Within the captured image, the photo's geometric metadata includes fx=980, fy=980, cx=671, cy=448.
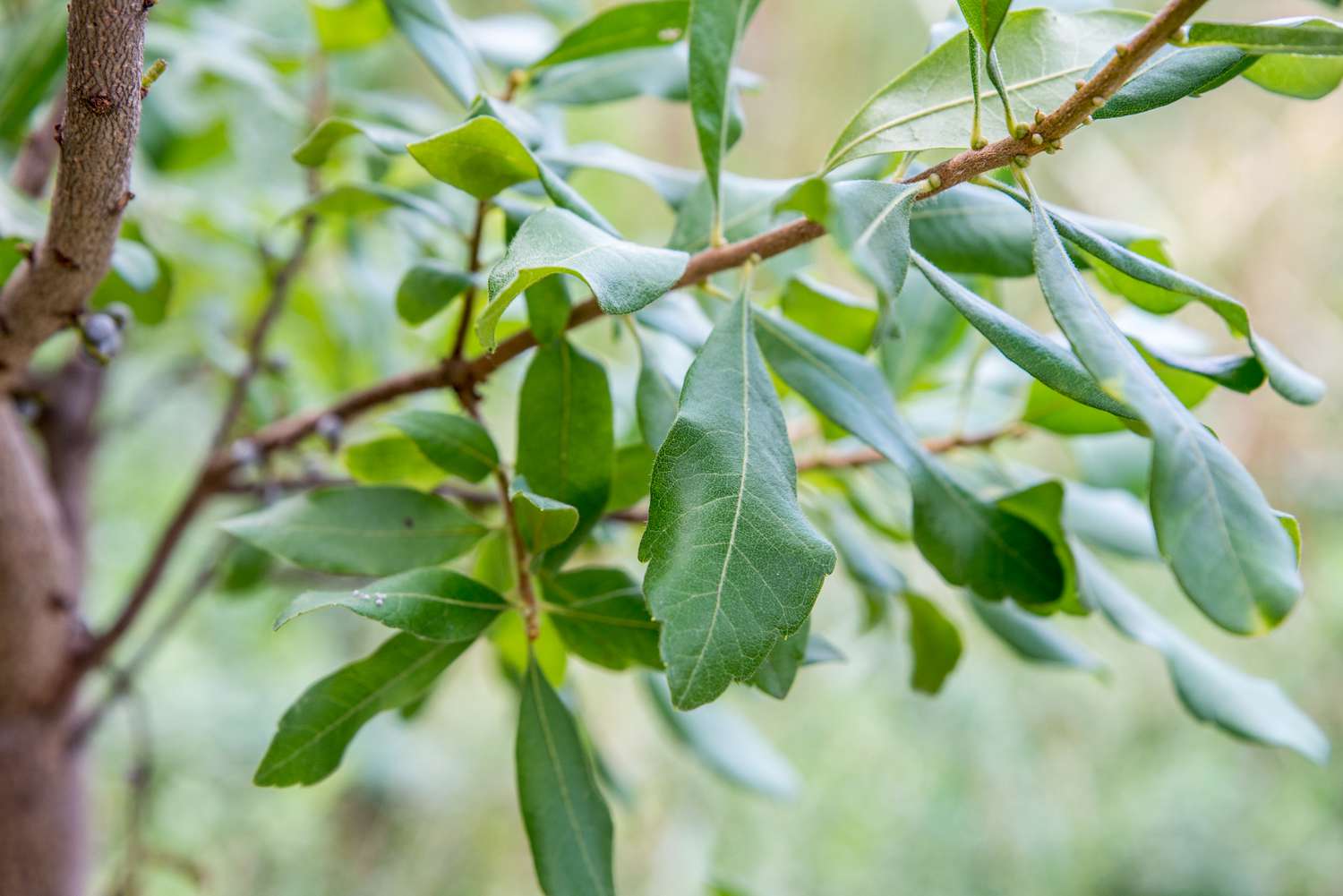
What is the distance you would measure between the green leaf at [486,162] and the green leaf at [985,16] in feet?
0.48

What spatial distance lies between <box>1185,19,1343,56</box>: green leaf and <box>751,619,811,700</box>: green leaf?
22 cm

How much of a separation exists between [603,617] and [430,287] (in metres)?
0.17

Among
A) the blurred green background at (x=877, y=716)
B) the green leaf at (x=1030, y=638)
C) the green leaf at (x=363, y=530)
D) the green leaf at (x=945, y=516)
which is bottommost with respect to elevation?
the blurred green background at (x=877, y=716)

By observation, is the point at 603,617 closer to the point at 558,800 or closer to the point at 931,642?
the point at 558,800

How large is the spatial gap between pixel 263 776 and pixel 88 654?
34 centimetres

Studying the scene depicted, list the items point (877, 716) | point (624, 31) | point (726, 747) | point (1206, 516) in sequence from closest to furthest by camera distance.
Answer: point (1206, 516)
point (624, 31)
point (726, 747)
point (877, 716)

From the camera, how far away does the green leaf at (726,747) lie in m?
0.68

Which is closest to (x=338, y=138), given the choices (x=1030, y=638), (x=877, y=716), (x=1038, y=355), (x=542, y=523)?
(x=542, y=523)

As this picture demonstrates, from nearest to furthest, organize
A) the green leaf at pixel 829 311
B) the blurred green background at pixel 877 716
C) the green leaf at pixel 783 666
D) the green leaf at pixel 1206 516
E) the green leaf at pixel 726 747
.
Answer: the green leaf at pixel 1206 516 → the green leaf at pixel 783 666 → the green leaf at pixel 829 311 → the green leaf at pixel 726 747 → the blurred green background at pixel 877 716

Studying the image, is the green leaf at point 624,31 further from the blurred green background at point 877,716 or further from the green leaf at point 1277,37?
the blurred green background at point 877,716

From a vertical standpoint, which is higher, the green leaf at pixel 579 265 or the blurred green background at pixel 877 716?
the green leaf at pixel 579 265

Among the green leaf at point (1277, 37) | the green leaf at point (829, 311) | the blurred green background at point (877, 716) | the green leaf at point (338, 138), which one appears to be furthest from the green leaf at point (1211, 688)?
the blurred green background at point (877, 716)

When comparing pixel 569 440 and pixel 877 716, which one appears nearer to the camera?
pixel 569 440

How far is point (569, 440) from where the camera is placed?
40 cm
